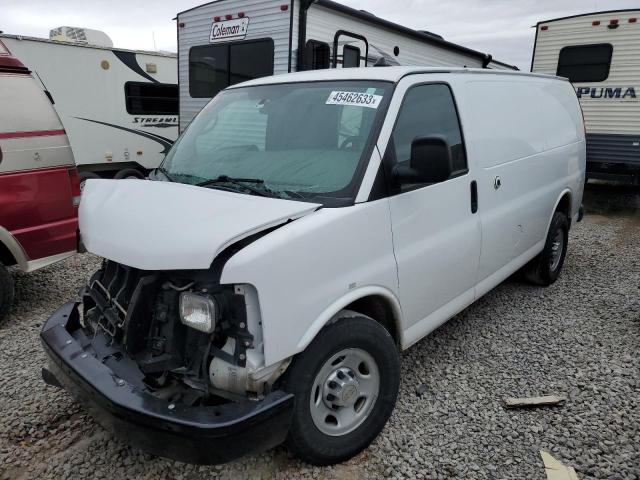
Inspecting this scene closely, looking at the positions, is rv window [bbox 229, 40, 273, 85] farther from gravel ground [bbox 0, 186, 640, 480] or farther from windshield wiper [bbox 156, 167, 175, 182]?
windshield wiper [bbox 156, 167, 175, 182]

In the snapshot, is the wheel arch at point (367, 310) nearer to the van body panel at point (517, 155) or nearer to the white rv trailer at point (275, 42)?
the van body panel at point (517, 155)

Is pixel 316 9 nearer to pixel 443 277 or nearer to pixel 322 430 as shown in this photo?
pixel 443 277

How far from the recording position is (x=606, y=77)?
980 centimetres

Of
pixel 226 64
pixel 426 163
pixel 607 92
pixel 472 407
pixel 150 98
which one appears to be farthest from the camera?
pixel 150 98

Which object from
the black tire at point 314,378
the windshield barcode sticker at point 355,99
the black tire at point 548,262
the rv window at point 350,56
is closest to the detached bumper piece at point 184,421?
the black tire at point 314,378

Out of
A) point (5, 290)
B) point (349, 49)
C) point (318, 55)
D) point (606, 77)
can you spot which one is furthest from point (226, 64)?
point (606, 77)

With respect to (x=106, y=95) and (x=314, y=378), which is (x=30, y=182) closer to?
(x=314, y=378)

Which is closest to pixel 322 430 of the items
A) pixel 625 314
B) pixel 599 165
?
pixel 625 314

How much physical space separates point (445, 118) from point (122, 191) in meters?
2.12

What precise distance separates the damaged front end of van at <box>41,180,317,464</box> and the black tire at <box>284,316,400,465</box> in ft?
0.42

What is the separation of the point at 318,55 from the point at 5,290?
506 centimetres

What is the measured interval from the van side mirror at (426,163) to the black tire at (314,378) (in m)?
0.82

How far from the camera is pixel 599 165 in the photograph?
389 inches

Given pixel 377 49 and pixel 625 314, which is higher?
pixel 377 49
